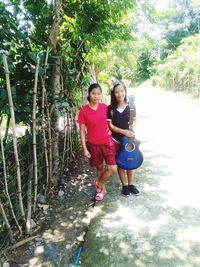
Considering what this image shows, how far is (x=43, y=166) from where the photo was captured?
4059 millimetres

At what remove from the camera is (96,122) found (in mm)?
3898

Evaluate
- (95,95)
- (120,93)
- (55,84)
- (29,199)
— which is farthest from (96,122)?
(29,199)

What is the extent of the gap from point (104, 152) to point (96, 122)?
0.39 m

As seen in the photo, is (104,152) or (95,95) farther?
(104,152)

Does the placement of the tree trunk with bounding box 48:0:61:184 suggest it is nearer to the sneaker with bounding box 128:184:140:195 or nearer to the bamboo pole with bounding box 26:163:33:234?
the bamboo pole with bounding box 26:163:33:234

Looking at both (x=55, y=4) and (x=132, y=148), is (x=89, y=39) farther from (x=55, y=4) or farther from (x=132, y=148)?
(x=132, y=148)

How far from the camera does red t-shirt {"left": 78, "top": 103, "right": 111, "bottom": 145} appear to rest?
388cm

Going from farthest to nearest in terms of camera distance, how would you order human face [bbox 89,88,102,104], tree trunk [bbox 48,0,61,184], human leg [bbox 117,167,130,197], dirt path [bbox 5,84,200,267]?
1. human leg [bbox 117,167,130,197]
2. tree trunk [bbox 48,0,61,184]
3. human face [bbox 89,88,102,104]
4. dirt path [bbox 5,84,200,267]

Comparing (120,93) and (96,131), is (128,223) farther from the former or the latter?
(120,93)

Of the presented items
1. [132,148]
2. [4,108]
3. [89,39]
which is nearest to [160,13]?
[89,39]

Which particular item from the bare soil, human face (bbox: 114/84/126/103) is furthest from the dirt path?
human face (bbox: 114/84/126/103)

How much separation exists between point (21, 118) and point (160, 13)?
11.1ft

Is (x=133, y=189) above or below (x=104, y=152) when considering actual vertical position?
below

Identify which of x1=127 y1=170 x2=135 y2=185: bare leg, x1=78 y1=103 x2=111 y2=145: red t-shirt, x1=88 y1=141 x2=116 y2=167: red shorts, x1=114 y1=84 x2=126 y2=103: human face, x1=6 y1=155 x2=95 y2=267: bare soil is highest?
x1=114 y1=84 x2=126 y2=103: human face
